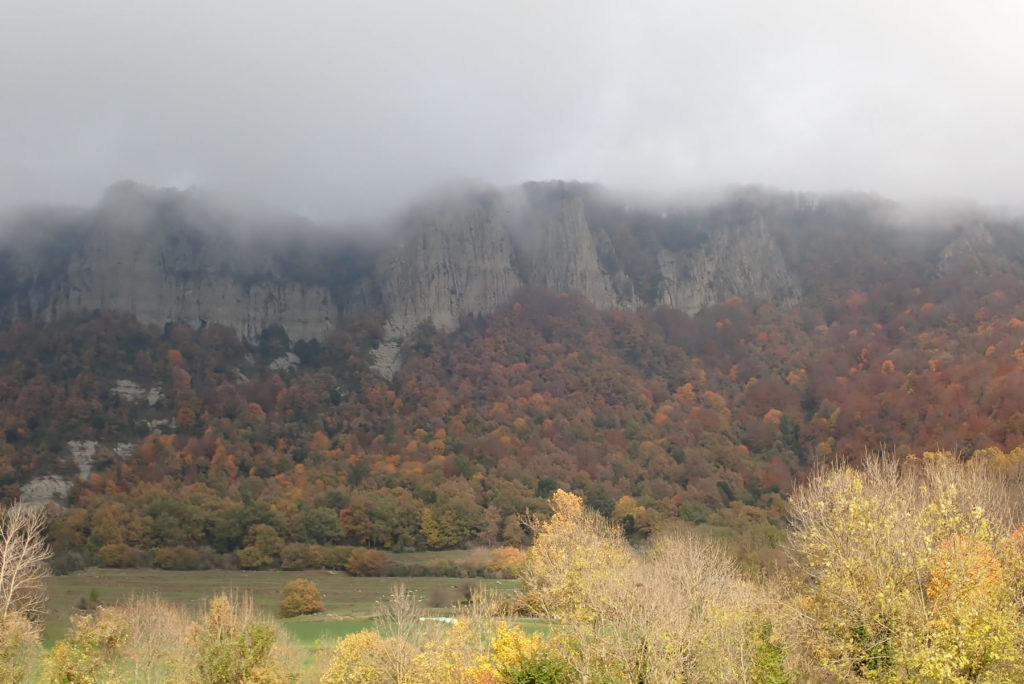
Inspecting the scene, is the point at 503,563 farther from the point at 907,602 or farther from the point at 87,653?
the point at 907,602

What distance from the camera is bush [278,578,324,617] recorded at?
88688 millimetres

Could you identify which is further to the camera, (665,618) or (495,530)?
(495,530)

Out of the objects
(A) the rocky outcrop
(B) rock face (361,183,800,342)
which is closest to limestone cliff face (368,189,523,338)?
(B) rock face (361,183,800,342)

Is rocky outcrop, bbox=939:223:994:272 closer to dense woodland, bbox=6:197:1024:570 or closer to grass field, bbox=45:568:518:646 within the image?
dense woodland, bbox=6:197:1024:570

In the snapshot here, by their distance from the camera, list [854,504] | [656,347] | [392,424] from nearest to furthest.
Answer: [854,504], [392,424], [656,347]

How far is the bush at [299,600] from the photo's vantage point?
291 ft

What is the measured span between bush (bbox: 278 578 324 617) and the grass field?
49.3 inches

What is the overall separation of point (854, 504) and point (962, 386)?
9069 cm

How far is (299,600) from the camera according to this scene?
Result: 293 feet

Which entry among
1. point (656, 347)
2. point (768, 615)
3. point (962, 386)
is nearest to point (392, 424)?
point (656, 347)

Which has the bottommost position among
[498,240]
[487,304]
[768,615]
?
[768,615]

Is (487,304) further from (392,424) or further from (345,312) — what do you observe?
(392,424)

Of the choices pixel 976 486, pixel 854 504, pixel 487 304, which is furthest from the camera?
pixel 487 304

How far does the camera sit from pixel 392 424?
15350cm
